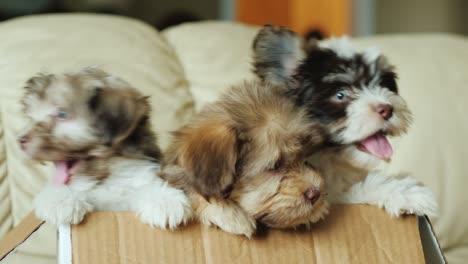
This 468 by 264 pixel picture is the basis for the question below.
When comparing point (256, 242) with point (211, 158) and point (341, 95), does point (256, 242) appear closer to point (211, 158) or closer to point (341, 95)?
point (211, 158)

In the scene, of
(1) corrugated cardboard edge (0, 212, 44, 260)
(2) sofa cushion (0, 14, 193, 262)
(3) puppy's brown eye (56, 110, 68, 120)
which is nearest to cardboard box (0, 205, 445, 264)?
(1) corrugated cardboard edge (0, 212, 44, 260)

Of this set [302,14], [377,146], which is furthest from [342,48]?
[302,14]

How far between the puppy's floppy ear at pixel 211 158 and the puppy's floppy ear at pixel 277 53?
0.31 m

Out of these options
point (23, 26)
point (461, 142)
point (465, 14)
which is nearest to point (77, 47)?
point (23, 26)

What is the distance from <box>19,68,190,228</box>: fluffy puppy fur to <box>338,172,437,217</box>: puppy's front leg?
0.46 metres

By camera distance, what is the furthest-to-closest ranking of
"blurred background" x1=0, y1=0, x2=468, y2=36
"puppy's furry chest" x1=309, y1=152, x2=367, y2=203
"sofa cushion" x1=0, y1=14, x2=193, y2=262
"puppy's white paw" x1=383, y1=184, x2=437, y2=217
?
1. "blurred background" x1=0, y1=0, x2=468, y2=36
2. "sofa cushion" x1=0, y1=14, x2=193, y2=262
3. "puppy's furry chest" x1=309, y1=152, x2=367, y2=203
4. "puppy's white paw" x1=383, y1=184, x2=437, y2=217

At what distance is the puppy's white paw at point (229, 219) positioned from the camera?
1236 millimetres

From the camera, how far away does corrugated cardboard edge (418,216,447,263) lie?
1.36 m

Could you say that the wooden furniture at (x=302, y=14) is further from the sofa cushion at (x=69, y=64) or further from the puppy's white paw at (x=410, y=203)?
the puppy's white paw at (x=410, y=203)

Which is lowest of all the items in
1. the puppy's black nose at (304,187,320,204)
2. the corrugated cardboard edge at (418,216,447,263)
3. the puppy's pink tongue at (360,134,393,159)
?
the corrugated cardboard edge at (418,216,447,263)

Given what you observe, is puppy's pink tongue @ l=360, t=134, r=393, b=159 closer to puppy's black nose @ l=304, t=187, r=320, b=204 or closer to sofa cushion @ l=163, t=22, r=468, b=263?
puppy's black nose @ l=304, t=187, r=320, b=204

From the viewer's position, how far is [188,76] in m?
2.45

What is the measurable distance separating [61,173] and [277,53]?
0.63 metres

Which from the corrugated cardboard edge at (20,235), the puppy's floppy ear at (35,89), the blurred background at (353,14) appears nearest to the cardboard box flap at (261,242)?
the corrugated cardboard edge at (20,235)
